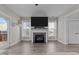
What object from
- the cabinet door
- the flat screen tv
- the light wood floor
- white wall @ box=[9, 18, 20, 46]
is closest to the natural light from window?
white wall @ box=[9, 18, 20, 46]

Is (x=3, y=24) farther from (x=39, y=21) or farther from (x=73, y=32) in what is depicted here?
(x=73, y=32)

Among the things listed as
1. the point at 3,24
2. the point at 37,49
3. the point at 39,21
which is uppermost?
the point at 39,21

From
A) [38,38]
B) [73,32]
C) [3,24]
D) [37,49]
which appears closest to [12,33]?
[3,24]

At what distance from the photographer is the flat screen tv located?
11.2 m

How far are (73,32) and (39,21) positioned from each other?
3174mm

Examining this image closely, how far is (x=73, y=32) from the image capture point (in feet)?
32.2

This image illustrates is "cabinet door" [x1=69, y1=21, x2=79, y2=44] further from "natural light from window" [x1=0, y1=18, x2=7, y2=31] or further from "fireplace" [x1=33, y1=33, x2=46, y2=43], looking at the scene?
"natural light from window" [x1=0, y1=18, x2=7, y2=31]

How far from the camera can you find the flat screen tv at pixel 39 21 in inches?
440

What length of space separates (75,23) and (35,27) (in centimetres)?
353

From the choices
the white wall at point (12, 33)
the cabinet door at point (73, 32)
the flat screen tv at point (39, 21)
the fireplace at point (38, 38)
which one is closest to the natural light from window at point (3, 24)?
the white wall at point (12, 33)

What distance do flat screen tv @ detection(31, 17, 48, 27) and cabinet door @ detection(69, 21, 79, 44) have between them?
241cm
